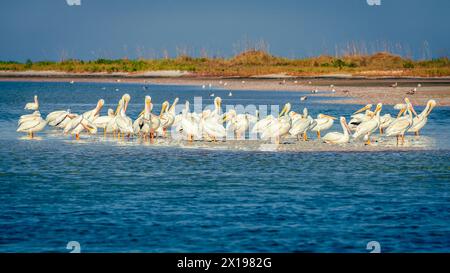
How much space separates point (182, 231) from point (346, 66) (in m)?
54.4

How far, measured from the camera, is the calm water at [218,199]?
7570 mm

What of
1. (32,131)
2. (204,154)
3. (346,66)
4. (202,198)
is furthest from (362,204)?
(346,66)

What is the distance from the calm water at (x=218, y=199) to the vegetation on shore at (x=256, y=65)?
1579 inches

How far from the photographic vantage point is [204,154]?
13484mm

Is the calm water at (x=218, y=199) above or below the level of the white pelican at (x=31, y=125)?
below

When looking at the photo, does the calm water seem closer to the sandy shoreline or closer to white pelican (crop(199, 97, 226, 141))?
white pelican (crop(199, 97, 226, 141))

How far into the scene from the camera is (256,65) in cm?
6575

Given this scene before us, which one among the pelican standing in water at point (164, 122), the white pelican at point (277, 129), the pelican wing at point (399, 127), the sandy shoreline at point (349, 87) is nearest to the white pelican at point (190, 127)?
the pelican standing in water at point (164, 122)

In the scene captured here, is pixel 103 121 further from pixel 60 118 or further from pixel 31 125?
pixel 31 125

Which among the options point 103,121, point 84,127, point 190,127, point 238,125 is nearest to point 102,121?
point 103,121

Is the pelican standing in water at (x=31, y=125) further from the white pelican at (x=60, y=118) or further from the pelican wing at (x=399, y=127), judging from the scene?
the pelican wing at (x=399, y=127)

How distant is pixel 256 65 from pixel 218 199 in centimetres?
5673
